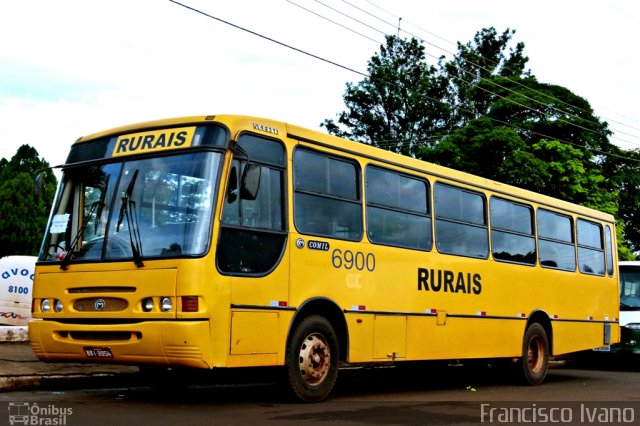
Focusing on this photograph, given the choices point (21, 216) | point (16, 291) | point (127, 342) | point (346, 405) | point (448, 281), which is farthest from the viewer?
point (21, 216)

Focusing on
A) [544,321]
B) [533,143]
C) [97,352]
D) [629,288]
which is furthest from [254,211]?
[533,143]

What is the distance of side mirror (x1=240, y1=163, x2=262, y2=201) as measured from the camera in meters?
9.31

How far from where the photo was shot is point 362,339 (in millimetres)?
10875

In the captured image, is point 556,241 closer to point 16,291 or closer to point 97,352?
point 97,352

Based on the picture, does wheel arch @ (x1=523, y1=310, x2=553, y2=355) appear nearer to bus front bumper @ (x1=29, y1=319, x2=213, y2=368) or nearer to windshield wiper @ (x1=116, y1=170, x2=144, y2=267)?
bus front bumper @ (x1=29, y1=319, x2=213, y2=368)

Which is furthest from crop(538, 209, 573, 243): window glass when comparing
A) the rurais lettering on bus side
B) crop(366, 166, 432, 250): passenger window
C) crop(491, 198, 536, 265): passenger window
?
crop(366, 166, 432, 250): passenger window

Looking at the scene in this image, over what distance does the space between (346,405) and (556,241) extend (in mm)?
7251

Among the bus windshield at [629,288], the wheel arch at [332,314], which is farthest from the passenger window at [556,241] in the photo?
the wheel arch at [332,314]

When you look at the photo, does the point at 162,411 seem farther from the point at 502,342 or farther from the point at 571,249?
the point at 571,249

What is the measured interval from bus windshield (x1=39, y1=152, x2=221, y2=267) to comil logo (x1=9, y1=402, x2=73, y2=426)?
5.35ft

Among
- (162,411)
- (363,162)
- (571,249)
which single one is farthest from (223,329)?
(571,249)

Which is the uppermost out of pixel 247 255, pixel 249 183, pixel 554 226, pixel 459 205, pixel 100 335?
pixel 459 205

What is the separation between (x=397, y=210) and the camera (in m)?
11.9

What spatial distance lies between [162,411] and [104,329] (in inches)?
41.8
